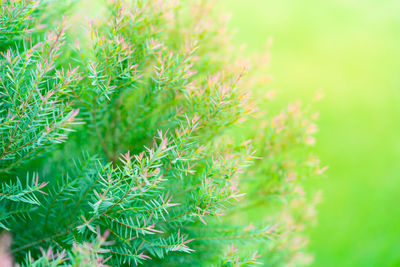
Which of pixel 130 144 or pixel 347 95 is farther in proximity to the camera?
pixel 347 95

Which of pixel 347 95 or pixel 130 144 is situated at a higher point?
pixel 347 95

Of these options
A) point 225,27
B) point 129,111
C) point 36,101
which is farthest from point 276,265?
point 36,101

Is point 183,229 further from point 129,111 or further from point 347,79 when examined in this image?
point 347,79

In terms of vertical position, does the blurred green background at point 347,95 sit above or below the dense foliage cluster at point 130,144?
above

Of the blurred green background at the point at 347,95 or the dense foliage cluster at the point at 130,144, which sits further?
Result: the blurred green background at the point at 347,95
